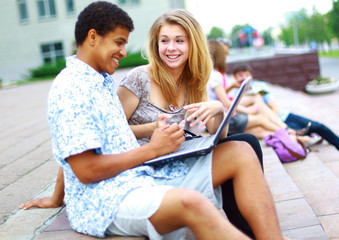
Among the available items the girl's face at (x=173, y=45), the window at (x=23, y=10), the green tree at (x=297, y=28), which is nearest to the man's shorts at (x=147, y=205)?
the girl's face at (x=173, y=45)

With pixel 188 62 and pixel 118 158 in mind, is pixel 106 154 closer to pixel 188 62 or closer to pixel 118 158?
pixel 118 158

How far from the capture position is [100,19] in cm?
196

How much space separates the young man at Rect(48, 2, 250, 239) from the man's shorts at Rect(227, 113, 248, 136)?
303 cm

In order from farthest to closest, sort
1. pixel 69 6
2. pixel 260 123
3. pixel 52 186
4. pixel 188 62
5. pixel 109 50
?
pixel 69 6, pixel 260 123, pixel 52 186, pixel 188 62, pixel 109 50

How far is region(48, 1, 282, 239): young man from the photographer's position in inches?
70.5

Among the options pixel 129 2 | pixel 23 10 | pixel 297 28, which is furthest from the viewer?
pixel 297 28

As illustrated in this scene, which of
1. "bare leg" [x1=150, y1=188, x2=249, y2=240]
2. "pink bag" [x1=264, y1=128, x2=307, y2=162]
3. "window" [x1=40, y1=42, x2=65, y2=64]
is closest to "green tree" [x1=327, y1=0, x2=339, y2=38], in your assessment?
"window" [x1=40, y1=42, x2=65, y2=64]

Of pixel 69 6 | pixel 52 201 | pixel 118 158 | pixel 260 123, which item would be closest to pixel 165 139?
pixel 118 158

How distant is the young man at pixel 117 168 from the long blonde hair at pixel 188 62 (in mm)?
572

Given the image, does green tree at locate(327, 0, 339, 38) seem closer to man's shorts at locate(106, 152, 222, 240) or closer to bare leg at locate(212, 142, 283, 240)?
bare leg at locate(212, 142, 283, 240)

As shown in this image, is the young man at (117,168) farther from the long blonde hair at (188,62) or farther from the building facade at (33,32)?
the building facade at (33,32)

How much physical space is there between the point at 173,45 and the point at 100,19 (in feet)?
2.59

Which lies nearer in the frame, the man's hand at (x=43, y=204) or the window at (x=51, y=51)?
the man's hand at (x=43, y=204)

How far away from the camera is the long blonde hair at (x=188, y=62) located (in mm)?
2652
